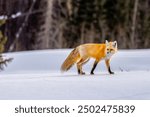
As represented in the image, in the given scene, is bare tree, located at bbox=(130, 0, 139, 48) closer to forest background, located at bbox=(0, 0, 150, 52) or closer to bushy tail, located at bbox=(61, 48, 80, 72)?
forest background, located at bbox=(0, 0, 150, 52)

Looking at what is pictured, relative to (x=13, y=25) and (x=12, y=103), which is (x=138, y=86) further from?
(x=13, y=25)

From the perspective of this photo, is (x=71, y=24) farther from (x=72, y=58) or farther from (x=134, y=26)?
Answer: (x=72, y=58)

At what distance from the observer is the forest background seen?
116ft

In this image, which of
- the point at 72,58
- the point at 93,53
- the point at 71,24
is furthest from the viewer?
the point at 71,24

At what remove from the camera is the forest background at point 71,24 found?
35.5m

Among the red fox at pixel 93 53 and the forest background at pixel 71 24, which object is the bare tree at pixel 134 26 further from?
the red fox at pixel 93 53

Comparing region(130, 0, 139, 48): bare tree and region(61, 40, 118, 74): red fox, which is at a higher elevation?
region(130, 0, 139, 48): bare tree

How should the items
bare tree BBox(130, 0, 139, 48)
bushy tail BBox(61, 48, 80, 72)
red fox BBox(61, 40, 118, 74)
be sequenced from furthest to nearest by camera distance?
bare tree BBox(130, 0, 139, 48), bushy tail BBox(61, 48, 80, 72), red fox BBox(61, 40, 118, 74)

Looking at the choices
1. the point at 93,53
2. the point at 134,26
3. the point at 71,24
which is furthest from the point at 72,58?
the point at 134,26

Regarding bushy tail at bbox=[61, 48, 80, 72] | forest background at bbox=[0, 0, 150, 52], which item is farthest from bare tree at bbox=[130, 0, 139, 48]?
bushy tail at bbox=[61, 48, 80, 72]

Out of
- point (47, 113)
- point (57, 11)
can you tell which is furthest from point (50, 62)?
point (57, 11)

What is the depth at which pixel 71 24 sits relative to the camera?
36.5m

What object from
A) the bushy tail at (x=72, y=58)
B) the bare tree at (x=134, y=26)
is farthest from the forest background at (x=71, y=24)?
the bushy tail at (x=72, y=58)

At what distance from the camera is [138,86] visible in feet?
25.4
